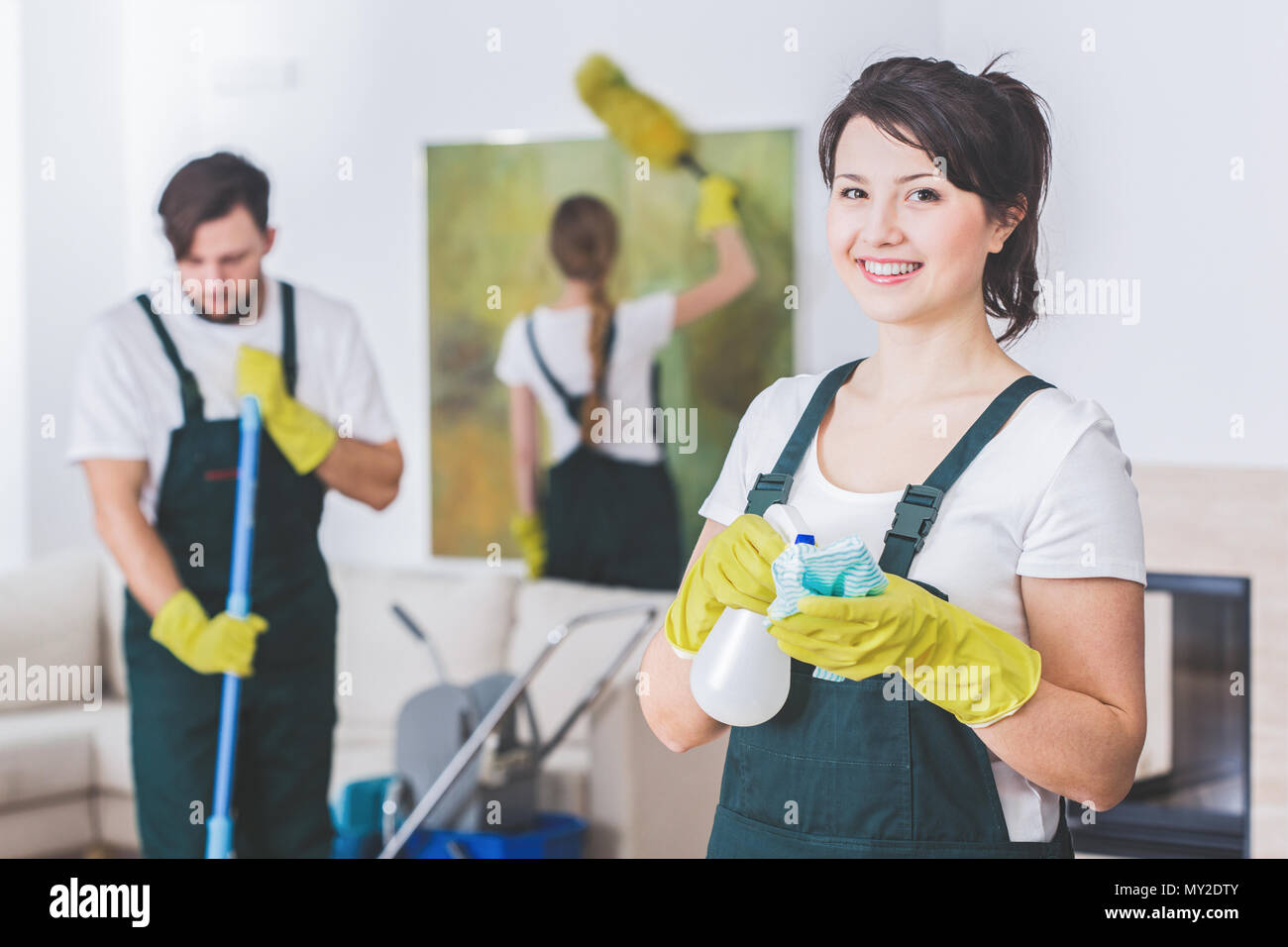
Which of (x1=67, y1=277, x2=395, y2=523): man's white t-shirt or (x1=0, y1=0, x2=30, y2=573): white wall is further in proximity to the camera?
(x1=0, y1=0, x2=30, y2=573): white wall

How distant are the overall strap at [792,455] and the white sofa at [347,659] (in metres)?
1.23

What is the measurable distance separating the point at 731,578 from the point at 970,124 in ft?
1.49

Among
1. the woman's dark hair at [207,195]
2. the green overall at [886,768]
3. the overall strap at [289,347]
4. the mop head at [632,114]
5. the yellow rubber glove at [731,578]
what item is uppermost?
the mop head at [632,114]

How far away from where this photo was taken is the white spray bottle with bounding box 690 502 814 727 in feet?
3.37

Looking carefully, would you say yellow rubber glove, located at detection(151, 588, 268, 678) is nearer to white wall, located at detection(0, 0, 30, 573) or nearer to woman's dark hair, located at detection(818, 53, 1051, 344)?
white wall, located at detection(0, 0, 30, 573)

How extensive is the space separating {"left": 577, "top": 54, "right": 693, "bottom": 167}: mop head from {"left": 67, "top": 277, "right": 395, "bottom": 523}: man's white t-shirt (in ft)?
2.52

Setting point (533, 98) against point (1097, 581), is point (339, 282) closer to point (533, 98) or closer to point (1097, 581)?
point (533, 98)

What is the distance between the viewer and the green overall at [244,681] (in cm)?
204

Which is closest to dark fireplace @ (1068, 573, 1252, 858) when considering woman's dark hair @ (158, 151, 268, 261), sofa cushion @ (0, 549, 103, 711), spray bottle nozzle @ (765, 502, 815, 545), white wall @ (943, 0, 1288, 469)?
white wall @ (943, 0, 1288, 469)

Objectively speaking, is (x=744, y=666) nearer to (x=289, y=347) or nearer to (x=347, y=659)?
(x=289, y=347)

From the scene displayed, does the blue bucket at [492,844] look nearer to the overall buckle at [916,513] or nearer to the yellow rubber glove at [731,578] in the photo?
the yellow rubber glove at [731,578]

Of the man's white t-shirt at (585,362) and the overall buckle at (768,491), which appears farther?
the man's white t-shirt at (585,362)

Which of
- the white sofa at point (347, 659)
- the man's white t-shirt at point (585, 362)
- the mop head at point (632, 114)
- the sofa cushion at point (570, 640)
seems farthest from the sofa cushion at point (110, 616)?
the mop head at point (632, 114)

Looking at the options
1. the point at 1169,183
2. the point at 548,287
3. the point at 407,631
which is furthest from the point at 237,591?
the point at 1169,183
